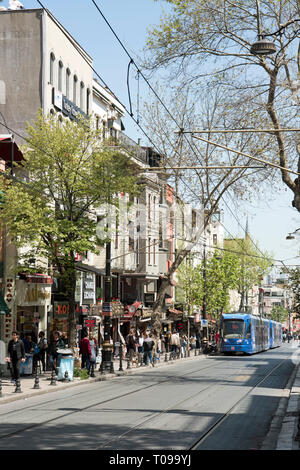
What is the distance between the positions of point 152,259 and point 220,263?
20.3m

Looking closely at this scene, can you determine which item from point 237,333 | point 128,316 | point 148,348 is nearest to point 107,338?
point 148,348

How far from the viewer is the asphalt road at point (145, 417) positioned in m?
12.2

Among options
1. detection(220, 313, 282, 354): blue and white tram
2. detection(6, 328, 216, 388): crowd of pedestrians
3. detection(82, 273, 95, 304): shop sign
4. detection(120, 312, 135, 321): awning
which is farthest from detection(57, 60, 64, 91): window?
detection(220, 313, 282, 354): blue and white tram

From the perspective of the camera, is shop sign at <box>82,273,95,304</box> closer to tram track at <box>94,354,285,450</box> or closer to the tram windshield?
the tram windshield

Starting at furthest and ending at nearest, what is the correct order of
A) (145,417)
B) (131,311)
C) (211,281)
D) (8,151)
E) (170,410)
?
(211,281) → (131,311) → (8,151) → (170,410) → (145,417)

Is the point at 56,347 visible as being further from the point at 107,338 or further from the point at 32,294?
the point at 32,294

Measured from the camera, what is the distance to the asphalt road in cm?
1223

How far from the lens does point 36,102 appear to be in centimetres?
3716

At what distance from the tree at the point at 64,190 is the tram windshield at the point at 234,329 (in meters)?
25.9

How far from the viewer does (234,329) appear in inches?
2100

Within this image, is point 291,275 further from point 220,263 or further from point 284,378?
point 220,263

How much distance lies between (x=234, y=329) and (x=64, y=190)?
27.7 m

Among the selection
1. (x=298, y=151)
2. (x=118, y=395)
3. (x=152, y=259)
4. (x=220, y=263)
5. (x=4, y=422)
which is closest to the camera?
(x=4, y=422)

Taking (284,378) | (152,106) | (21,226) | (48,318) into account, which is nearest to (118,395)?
(21,226)
